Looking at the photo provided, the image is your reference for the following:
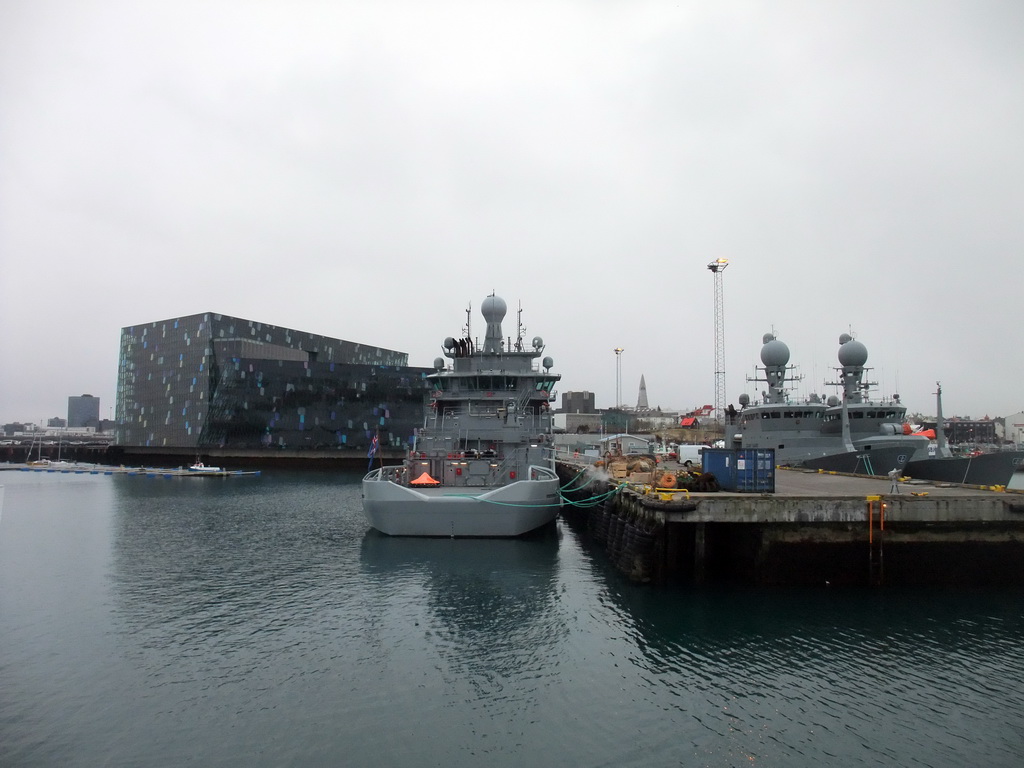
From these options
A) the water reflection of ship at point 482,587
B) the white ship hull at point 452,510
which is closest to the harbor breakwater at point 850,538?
the water reflection of ship at point 482,587

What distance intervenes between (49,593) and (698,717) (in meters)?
20.5

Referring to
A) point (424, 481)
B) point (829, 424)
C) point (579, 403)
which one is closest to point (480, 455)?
point (424, 481)

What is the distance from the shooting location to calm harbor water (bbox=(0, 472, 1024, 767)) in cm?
1031

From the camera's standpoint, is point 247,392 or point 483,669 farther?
point 247,392

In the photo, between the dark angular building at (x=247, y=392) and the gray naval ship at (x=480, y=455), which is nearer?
the gray naval ship at (x=480, y=455)

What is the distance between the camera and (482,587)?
20.3 meters

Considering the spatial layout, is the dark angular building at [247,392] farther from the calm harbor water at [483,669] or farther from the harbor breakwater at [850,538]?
the harbor breakwater at [850,538]

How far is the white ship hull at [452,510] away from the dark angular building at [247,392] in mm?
63269

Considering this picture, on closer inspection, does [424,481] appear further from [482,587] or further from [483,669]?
[483,669]

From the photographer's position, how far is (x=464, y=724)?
438 inches

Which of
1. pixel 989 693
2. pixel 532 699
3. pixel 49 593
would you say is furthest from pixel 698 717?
pixel 49 593

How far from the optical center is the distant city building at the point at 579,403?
181000 mm

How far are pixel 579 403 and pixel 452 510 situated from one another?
15835cm

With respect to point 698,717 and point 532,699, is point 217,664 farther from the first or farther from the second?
point 698,717
